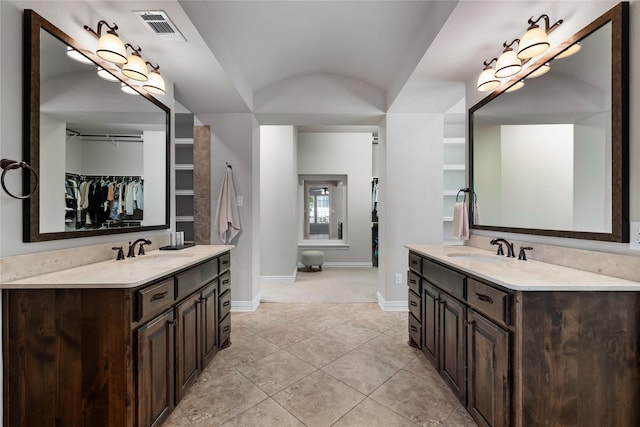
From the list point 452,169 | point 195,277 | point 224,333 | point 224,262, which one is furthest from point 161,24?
point 452,169

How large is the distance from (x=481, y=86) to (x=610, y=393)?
1969mm

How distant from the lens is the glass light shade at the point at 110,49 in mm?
1693

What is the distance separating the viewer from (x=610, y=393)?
1.20m

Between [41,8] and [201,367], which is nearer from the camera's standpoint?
[41,8]

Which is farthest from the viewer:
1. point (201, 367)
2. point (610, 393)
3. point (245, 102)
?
point (245, 102)

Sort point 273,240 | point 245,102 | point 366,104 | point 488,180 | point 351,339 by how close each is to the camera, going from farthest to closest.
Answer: point 273,240 → point 366,104 → point 245,102 → point 351,339 → point 488,180

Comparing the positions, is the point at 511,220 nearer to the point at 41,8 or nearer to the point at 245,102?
the point at 245,102

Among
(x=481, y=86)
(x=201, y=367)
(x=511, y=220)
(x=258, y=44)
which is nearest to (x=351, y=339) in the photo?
(x=201, y=367)

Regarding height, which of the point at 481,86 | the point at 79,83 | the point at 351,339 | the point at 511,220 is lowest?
the point at 351,339

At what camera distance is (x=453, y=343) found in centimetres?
181

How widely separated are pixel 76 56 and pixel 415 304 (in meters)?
2.92

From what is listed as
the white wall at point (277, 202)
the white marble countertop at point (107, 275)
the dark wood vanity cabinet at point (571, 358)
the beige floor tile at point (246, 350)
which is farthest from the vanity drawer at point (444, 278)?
the white wall at point (277, 202)

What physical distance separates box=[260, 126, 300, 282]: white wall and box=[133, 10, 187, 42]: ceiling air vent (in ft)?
9.50

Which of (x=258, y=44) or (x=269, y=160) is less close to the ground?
(x=258, y=44)
